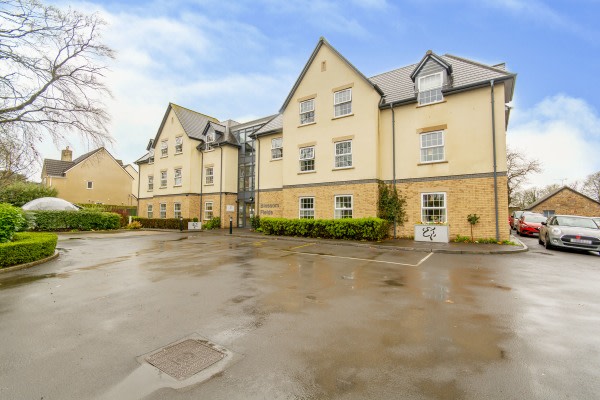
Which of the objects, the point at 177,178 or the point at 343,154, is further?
the point at 177,178

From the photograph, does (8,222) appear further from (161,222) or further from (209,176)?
(161,222)

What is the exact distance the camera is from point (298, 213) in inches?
745

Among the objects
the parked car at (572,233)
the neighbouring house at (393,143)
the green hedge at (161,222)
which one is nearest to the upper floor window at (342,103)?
the neighbouring house at (393,143)

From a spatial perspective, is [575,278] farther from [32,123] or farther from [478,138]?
[32,123]

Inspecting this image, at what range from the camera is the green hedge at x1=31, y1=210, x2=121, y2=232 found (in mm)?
20923

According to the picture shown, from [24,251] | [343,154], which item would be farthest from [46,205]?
[343,154]

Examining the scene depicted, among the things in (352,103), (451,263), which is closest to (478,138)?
(352,103)

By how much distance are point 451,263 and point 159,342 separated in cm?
900

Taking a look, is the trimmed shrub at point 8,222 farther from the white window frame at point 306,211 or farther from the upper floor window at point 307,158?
the upper floor window at point 307,158

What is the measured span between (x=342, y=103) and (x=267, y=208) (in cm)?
1001

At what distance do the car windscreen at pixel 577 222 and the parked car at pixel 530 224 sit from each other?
22.5 ft

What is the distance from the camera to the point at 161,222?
1069 inches

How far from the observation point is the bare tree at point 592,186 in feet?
184

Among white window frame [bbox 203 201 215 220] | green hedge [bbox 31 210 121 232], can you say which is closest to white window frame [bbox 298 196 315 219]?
white window frame [bbox 203 201 215 220]
